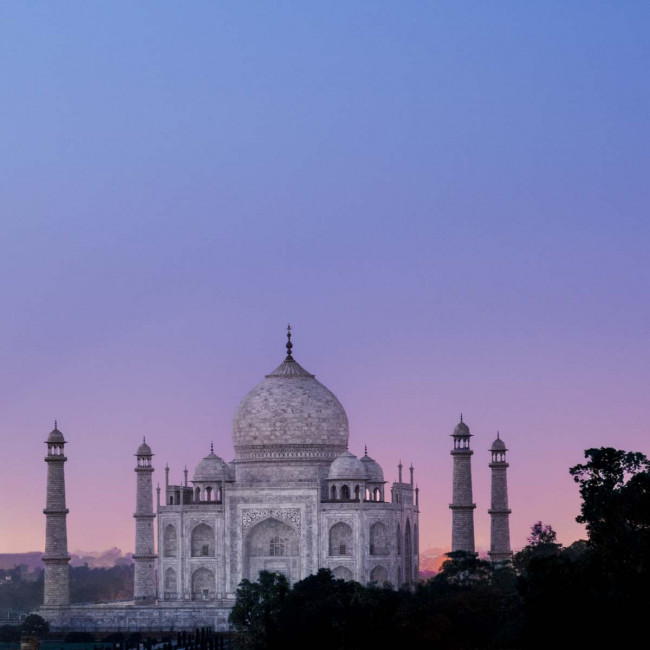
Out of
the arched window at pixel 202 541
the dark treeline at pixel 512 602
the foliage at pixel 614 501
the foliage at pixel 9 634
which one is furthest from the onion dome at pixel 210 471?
the foliage at pixel 614 501

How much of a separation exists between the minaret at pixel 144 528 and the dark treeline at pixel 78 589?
1047 inches

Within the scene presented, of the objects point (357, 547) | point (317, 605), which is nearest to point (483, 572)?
point (357, 547)

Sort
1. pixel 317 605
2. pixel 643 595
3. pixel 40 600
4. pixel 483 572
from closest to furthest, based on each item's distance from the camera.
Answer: pixel 643 595 → pixel 317 605 → pixel 483 572 → pixel 40 600

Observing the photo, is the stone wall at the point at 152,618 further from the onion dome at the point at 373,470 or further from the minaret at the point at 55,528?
the onion dome at the point at 373,470

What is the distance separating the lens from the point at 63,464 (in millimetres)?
84875

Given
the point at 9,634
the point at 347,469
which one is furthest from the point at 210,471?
the point at 9,634

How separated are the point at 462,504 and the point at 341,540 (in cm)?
591

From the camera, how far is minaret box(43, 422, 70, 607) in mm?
84562

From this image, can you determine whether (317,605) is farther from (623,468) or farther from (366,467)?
(366,467)

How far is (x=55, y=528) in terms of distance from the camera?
3329 inches

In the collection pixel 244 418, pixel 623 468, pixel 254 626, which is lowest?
pixel 254 626

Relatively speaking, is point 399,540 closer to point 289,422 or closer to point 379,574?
point 379,574

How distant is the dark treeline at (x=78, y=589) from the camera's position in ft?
400

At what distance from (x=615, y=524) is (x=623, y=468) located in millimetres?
3043
